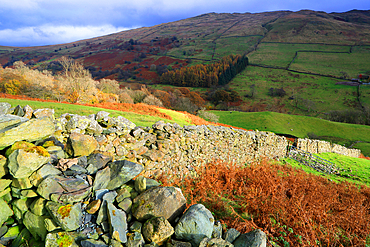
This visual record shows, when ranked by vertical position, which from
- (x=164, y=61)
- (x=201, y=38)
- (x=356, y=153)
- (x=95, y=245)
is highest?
(x=201, y=38)

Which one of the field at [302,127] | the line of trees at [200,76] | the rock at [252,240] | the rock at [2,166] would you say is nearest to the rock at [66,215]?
the rock at [2,166]

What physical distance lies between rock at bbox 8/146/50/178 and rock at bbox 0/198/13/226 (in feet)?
2.65

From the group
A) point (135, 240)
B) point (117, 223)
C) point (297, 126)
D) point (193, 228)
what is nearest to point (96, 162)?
point (117, 223)

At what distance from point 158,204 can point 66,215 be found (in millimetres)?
1641

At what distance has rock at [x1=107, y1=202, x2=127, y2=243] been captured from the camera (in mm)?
2920

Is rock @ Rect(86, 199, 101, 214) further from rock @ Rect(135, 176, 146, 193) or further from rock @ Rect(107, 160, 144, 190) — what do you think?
rock @ Rect(135, 176, 146, 193)

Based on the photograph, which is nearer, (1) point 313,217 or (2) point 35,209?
(2) point 35,209

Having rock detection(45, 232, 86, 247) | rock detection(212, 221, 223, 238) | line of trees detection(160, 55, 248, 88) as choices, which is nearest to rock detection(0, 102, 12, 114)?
Result: rock detection(45, 232, 86, 247)

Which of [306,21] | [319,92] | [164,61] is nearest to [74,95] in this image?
[319,92]

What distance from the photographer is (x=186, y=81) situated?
9894cm

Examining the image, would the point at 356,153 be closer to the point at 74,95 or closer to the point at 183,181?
the point at 183,181

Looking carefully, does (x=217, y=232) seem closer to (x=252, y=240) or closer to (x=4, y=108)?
(x=252, y=240)

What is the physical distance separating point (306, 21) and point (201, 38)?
423 ft

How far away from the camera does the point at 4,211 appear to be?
3248 millimetres
